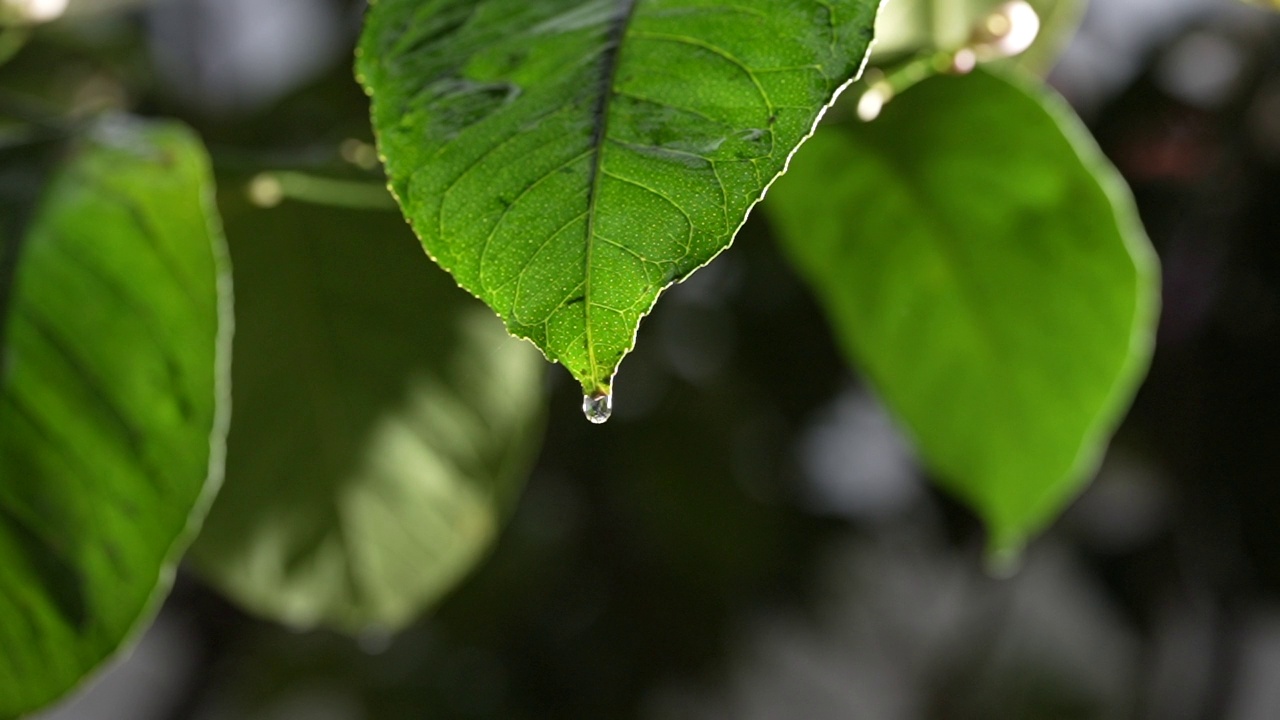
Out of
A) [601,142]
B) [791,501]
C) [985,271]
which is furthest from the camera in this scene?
[791,501]

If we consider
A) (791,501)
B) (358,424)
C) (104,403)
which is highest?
(104,403)

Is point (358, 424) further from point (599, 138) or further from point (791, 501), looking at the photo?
point (791, 501)

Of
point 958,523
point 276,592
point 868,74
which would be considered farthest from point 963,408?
point 958,523

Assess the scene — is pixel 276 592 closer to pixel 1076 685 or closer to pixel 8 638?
pixel 8 638

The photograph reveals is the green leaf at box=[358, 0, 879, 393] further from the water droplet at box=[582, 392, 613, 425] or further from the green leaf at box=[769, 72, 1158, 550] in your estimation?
the green leaf at box=[769, 72, 1158, 550]

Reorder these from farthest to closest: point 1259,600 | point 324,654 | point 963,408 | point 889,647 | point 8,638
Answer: point 889,647
point 324,654
point 1259,600
point 963,408
point 8,638

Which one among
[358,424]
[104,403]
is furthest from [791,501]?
[104,403]
